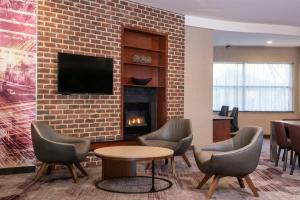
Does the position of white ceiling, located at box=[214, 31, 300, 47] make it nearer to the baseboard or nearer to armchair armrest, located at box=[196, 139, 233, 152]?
armchair armrest, located at box=[196, 139, 233, 152]

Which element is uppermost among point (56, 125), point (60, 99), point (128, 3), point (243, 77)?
point (128, 3)

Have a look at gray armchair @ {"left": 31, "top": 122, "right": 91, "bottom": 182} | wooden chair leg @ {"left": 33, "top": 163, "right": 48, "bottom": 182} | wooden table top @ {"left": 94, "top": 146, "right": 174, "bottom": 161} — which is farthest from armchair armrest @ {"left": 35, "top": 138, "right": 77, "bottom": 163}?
wooden table top @ {"left": 94, "top": 146, "right": 174, "bottom": 161}

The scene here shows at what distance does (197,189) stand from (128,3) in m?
3.57

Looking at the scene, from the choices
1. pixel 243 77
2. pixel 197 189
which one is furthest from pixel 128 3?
pixel 243 77

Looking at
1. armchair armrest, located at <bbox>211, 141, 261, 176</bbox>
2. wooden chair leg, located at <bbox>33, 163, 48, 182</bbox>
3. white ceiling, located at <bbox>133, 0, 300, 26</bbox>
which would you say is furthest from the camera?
white ceiling, located at <bbox>133, 0, 300, 26</bbox>

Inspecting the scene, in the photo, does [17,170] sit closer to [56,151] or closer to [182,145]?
[56,151]

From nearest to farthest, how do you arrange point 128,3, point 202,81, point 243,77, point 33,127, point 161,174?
1. point 33,127
2. point 161,174
3. point 128,3
4. point 202,81
5. point 243,77

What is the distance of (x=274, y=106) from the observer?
11.2 metres

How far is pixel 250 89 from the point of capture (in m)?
11.2

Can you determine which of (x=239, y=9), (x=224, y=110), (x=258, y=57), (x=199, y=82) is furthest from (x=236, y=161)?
(x=258, y=57)

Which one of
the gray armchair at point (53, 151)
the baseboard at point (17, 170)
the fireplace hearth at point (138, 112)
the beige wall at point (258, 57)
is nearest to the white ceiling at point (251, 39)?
the beige wall at point (258, 57)

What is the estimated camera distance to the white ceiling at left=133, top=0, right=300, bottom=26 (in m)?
6.61

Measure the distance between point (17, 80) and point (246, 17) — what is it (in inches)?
200

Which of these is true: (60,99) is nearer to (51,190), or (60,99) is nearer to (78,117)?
(78,117)
